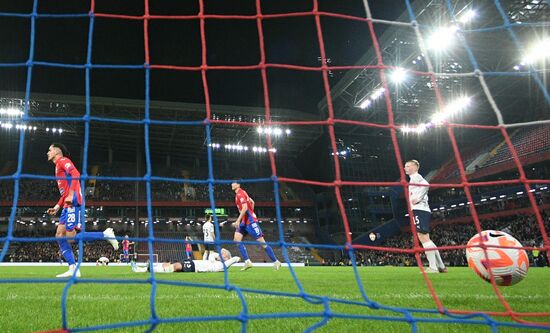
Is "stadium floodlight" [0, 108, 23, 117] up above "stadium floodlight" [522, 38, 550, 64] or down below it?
above

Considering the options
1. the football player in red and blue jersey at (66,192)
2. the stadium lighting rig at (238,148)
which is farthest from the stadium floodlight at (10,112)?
the football player in red and blue jersey at (66,192)

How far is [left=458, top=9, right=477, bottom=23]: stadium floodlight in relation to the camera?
17.6 meters

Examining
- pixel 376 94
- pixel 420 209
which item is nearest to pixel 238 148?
pixel 376 94

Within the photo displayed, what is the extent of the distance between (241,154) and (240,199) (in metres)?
28.4

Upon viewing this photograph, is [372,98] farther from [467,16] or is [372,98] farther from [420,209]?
[420,209]

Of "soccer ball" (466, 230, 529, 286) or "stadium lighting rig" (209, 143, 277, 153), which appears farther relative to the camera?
"stadium lighting rig" (209, 143, 277, 153)

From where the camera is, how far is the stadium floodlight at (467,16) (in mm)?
17562

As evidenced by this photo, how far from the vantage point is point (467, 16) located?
1784 cm

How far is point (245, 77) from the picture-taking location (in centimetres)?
2142

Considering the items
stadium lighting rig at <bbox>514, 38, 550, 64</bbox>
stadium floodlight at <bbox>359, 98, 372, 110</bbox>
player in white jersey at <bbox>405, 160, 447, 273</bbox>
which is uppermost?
stadium floodlight at <bbox>359, 98, 372, 110</bbox>

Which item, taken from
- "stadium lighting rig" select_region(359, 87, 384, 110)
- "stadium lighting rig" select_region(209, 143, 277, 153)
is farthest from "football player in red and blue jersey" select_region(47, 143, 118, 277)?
"stadium lighting rig" select_region(209, 143, 277, 153)

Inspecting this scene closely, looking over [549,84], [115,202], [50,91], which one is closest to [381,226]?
[549,84]

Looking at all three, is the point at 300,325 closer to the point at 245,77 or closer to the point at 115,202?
the point at 245,77

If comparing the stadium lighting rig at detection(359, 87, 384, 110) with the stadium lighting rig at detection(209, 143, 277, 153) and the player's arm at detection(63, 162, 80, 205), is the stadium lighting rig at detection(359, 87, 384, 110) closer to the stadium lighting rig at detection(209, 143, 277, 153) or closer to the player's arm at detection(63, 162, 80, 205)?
the stadium lighting rig at detection(209, 143, 277, 153)
